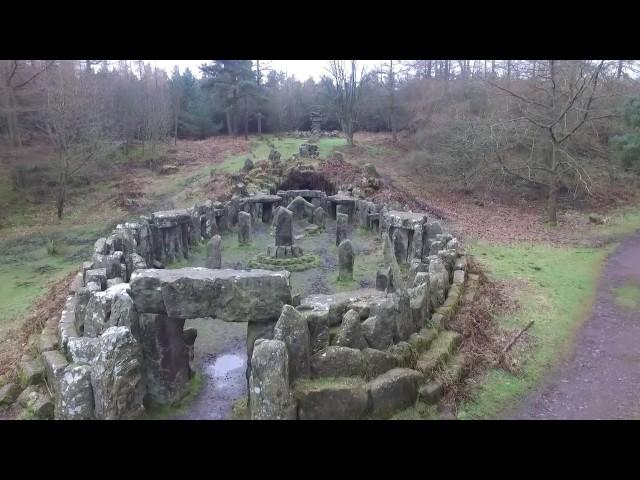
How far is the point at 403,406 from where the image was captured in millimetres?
8219

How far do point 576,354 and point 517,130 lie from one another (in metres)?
18.8

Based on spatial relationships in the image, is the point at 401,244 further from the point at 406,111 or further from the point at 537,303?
the point at 406,111

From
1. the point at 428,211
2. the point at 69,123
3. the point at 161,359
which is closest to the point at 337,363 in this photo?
the point at 161,359

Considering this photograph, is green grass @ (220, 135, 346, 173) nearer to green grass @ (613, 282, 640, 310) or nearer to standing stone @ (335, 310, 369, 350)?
green grass @ (613, 282, 640, 310)

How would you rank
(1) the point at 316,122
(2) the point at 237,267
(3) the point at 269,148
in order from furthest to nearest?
(1) the point at 316,122 → (3) the point at 269,148 → (2) the point at 237,267

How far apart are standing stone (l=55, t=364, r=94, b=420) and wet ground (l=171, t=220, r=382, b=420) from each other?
5.42ft

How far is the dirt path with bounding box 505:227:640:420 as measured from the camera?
8453mm

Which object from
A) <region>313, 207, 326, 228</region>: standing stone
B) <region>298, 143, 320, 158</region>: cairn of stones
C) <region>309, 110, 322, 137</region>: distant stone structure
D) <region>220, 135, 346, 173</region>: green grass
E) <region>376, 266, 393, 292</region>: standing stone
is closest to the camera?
<region>376, 266, 393, 292</region>: standing stone

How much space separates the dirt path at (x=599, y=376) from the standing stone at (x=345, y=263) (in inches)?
256

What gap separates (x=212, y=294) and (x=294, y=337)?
1540 millimetres

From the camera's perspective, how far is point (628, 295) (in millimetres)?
14156

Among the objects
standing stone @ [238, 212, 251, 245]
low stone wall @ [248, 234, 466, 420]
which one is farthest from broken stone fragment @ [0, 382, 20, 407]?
standing stone @ [238, 212, 251, 245]

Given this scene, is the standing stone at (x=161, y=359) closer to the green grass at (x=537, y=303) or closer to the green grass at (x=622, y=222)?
the green grass at (x=537, y=303)

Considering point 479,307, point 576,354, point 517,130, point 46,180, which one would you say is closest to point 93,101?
point 46,180
